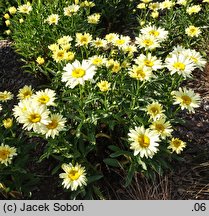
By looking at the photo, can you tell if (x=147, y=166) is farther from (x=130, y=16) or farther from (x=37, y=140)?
(x=130, y=16)

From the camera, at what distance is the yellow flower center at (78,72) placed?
280 cm

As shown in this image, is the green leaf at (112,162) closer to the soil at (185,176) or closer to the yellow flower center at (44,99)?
the soil at (185,176)

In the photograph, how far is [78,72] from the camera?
2.83m

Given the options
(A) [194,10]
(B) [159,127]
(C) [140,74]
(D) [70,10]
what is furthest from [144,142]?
(A) [194,10]

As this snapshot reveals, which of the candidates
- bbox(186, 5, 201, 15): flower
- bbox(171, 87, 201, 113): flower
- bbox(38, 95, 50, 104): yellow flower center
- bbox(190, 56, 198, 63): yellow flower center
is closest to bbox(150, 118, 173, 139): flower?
bbox(171, 87, 201, 113): flower

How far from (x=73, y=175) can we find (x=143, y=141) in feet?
1.95

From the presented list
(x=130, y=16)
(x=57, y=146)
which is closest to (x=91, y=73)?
(x=57, y=146)

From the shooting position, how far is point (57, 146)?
2840 mm

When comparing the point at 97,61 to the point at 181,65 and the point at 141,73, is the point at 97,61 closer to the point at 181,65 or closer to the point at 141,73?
the point at 141,73

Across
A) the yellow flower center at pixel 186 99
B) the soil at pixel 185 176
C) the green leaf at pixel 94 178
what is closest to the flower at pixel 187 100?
the yellow flower center at pixel 186 99

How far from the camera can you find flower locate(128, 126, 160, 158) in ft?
8.63

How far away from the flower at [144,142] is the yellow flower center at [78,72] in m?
0.60

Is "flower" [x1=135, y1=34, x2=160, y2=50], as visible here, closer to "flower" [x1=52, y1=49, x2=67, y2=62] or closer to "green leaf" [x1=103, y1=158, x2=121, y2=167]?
"flower" [x1=52, y1=49, x2=67, y2=62]

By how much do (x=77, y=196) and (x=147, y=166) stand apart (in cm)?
66
